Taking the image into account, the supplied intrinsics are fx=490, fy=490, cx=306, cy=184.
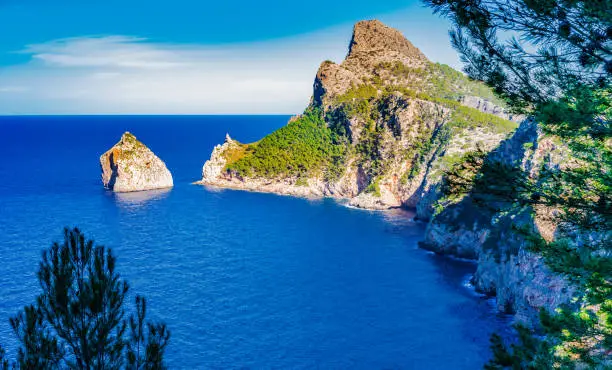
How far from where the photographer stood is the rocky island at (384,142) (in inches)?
2916

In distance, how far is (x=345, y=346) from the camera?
44.7 meters

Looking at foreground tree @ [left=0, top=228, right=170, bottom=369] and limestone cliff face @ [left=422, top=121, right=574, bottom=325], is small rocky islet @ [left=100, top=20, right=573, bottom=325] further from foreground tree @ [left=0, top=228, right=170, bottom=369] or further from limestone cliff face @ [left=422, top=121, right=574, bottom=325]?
foreground tree @ [left=0, top=228, right=170, bottom=369]

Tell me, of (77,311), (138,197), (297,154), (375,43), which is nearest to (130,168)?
(138,197)

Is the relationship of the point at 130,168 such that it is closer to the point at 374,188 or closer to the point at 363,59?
the point at 374,188

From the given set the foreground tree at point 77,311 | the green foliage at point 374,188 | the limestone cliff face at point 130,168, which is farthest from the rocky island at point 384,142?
the foreground tree at point 77,311

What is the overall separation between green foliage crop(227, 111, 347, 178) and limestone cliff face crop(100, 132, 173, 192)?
1876 centimetres

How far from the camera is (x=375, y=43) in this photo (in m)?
153

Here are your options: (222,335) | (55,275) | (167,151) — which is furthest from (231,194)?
(55,275)

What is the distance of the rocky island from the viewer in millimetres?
74062

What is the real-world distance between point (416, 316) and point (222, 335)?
65.6 feet

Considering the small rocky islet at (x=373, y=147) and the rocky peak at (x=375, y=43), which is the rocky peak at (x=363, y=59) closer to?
the rocky peak at (x=375, y=43)

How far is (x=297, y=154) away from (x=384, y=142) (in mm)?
22654

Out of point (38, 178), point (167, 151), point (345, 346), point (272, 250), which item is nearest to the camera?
point (345, 346)

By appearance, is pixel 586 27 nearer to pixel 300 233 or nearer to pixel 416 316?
pixel 416 316
